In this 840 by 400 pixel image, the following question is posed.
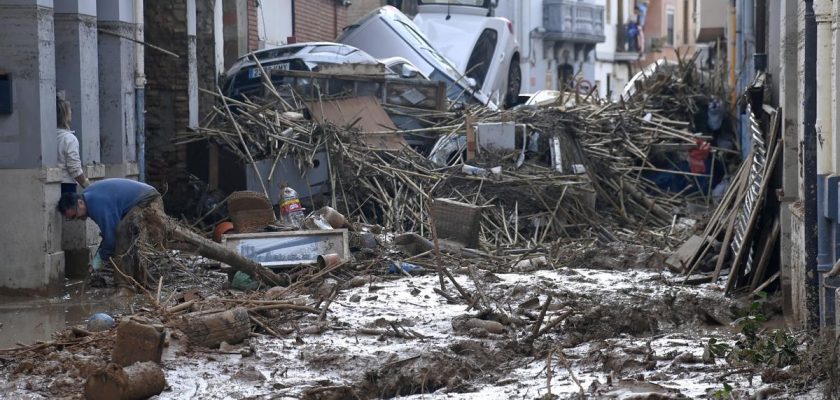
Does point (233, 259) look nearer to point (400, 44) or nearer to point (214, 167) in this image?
point (214, 167)

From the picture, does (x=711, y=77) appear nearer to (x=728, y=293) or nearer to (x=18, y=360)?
(x=728, y=293)

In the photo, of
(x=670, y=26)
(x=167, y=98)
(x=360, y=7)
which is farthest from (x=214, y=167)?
(x=670, y=26)

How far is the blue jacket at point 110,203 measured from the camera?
39.3ft

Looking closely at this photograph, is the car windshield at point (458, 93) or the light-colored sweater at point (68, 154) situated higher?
the car windshield at point (458, 93)

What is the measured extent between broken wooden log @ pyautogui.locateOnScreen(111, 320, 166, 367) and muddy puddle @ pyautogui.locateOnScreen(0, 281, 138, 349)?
2038mm

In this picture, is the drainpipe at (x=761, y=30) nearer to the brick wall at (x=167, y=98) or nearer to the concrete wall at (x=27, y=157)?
the brick wall at (x=167, y=98)

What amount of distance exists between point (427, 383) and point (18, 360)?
2.79m

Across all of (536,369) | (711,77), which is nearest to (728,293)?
(536,369)

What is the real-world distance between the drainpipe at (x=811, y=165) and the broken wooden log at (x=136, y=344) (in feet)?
14.4

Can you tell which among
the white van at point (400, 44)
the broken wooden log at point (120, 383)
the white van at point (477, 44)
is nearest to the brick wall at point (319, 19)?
the white van at point (400, 44)

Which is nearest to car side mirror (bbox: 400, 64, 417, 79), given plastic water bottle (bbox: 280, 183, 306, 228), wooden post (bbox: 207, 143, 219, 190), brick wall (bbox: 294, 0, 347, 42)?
wooden post (bbox: 207, 143, 219, 190)

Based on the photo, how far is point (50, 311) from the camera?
11.5 meters

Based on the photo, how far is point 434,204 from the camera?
15172mm

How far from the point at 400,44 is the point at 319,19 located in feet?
14.7
